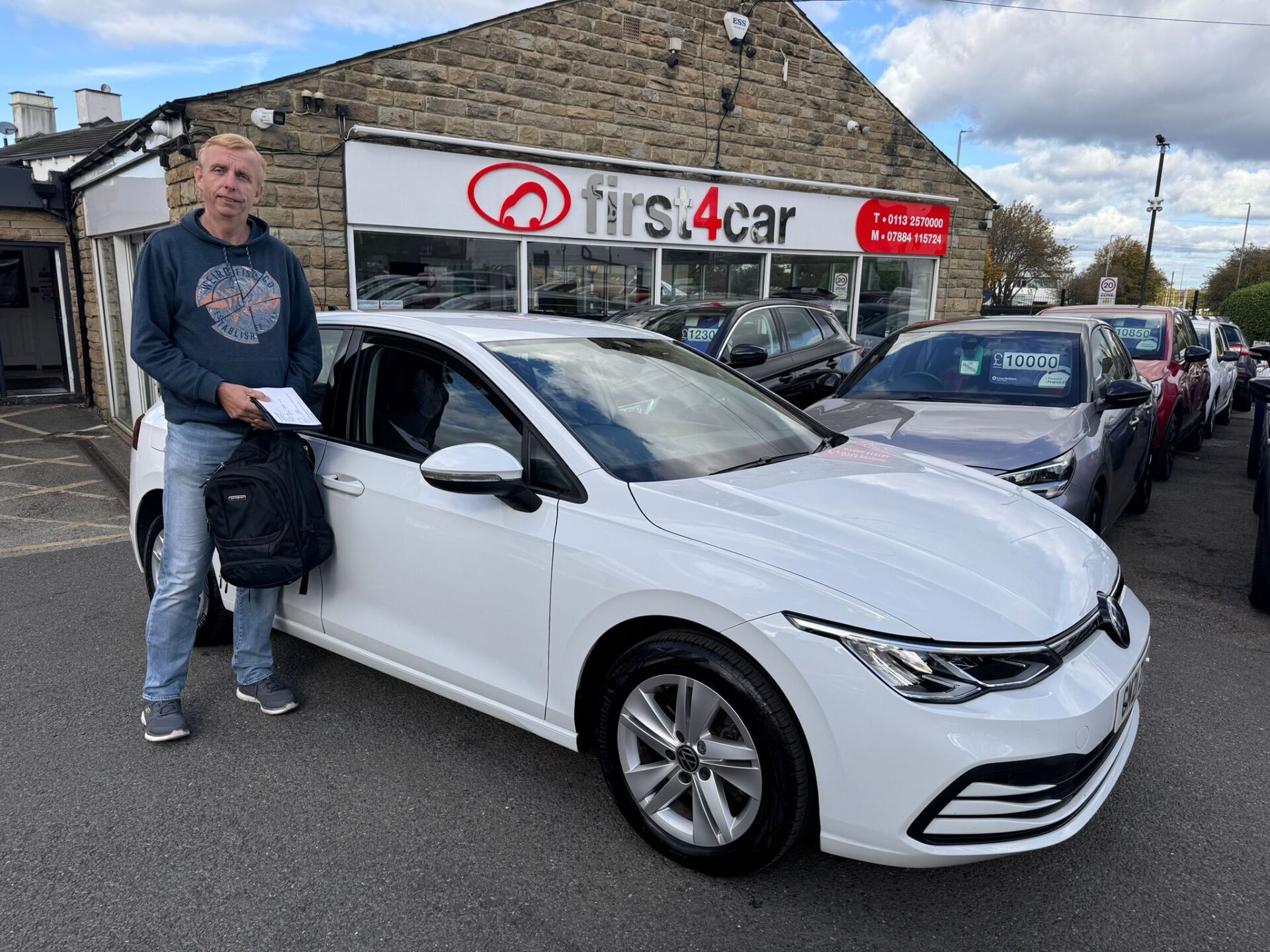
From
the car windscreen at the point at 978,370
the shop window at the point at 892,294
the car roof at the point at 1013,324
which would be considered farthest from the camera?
the shop window at the point at 892,294

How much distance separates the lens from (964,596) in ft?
7.50

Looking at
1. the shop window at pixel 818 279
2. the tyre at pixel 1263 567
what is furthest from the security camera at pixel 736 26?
the tyre at pixel 1263 567

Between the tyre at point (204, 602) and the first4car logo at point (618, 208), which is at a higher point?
the first4car logo at point (618, 208)

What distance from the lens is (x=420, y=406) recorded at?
3225 millimetres

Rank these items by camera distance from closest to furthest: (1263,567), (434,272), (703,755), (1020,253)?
(703,755) → (1263,567) → (434,272) → (1020,253)

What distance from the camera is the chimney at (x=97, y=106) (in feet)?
63.3

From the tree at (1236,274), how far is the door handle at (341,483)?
6333 cm

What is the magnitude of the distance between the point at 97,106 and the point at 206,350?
68.2ft

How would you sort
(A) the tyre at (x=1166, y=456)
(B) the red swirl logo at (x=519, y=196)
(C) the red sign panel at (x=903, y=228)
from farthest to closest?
(C) the red sign panel at (x=903, y=228), (B) the red swirl logo at (x=519, y=196), (A) the tyre at (x=1166, y=456)

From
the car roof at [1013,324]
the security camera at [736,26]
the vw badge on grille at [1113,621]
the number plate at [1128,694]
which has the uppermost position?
the security camera at [736,26]

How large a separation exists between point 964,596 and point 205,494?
8.32ft

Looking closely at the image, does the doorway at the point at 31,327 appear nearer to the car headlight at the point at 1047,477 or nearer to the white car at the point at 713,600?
the white car at the point at 713,600

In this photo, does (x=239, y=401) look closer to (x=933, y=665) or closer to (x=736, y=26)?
(x=933, y=665)

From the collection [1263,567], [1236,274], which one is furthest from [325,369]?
[1236,274]
